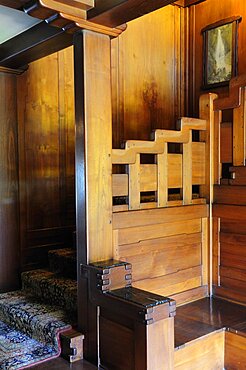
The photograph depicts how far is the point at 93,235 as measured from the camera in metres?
2.33

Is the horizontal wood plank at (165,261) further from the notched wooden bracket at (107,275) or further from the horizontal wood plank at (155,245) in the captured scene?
the notched wooden bracket at (107,275)

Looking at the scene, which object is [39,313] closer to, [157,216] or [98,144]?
[157,216]

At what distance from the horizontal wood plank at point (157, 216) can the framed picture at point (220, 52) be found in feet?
5.41

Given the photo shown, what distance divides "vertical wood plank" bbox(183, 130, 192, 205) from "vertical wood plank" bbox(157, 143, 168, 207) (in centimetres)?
22

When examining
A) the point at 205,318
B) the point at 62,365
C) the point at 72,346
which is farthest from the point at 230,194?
the point at 62,365

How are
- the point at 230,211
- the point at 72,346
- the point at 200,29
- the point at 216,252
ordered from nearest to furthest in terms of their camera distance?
the point at 72,346 < the point at 230,211 < the point at 216,252 < the point at 200,29

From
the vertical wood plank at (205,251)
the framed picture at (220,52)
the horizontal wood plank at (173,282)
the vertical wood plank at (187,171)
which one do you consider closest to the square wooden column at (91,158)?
the horizontal wood plank at (173,282)

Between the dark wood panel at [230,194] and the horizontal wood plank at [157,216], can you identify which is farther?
the dark wood panel at [230,194]

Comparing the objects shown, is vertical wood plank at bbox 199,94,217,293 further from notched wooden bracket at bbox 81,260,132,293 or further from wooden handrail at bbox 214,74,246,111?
notched wooden bracket at bbox 81,260,132,293

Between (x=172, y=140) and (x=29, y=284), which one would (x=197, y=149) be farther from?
(x=29, y=284)

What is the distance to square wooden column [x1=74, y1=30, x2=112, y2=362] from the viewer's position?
90.2 inches

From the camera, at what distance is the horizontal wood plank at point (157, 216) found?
8.39 ft

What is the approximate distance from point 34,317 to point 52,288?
304 mm

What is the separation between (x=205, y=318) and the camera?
2.70 m
